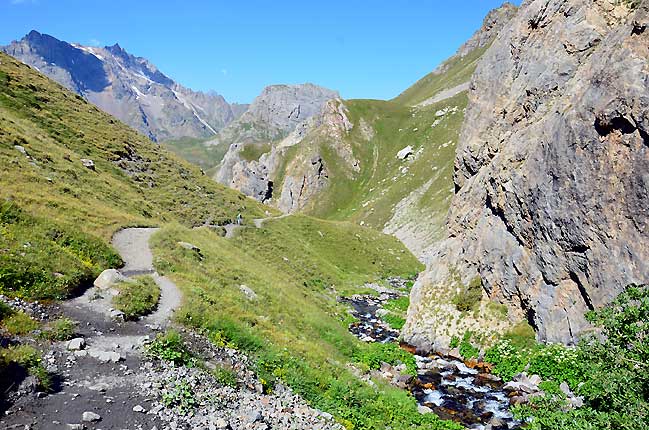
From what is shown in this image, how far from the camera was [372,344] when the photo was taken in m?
34.9

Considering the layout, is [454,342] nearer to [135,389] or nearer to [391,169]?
[135,389]

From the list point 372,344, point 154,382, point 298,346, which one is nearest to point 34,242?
point 154,382

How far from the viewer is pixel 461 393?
25.6 metres

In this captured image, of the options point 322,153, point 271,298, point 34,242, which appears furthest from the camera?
point 322,153

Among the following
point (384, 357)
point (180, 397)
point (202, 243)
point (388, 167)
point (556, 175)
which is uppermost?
point (388, 167)

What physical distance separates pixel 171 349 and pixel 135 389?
3.12 metres

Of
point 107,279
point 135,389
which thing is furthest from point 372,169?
point 135,389

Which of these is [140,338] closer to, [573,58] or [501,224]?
[501,224]

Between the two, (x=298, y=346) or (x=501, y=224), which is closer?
(x=298, y=346)

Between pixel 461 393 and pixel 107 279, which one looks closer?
pixel 107 279

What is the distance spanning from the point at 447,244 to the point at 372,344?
45.6 ft

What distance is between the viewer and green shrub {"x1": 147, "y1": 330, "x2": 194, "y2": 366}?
16312mm

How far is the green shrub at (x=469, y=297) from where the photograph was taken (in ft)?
115

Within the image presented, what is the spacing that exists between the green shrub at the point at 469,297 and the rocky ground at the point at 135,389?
861 inches
